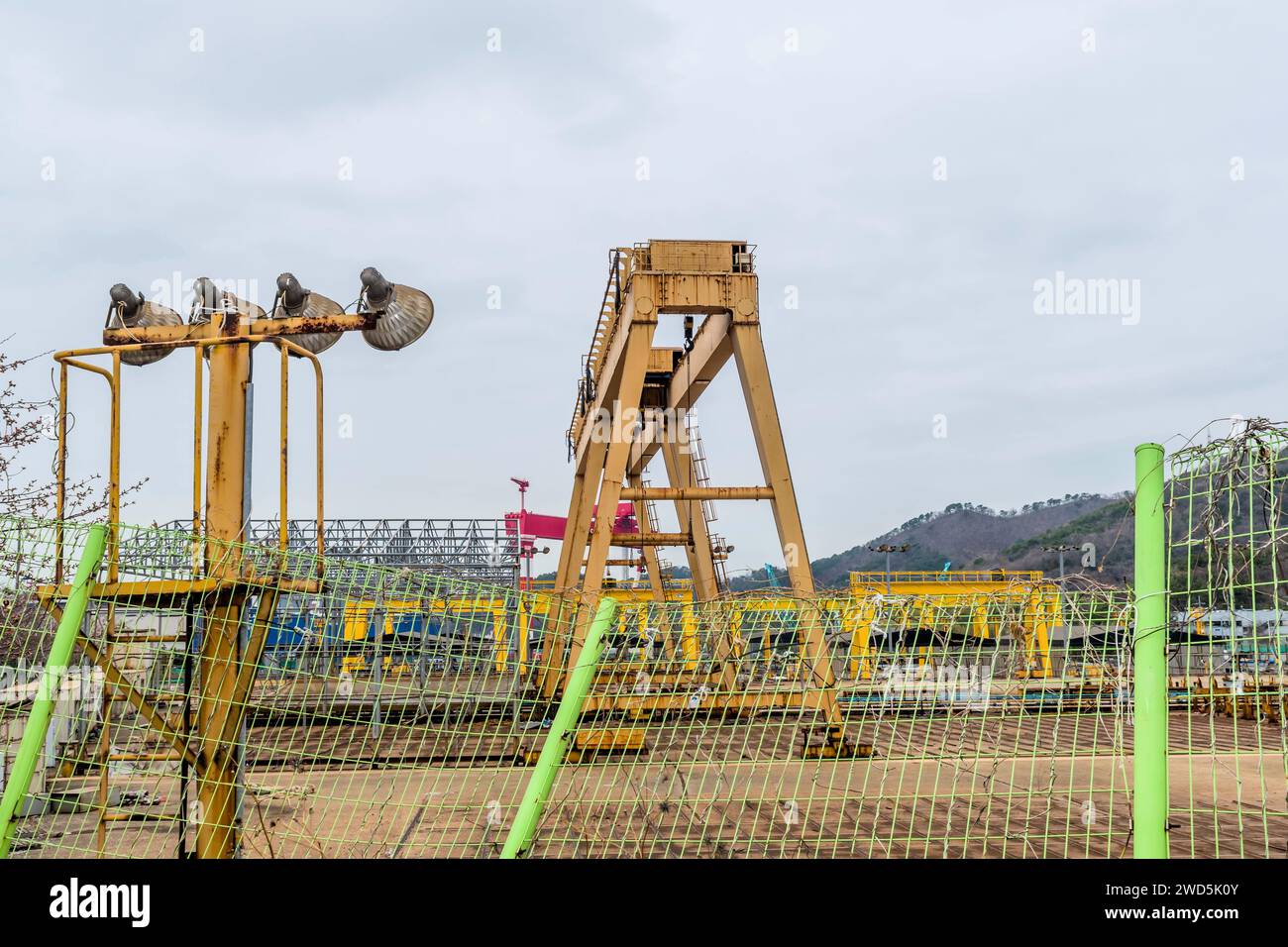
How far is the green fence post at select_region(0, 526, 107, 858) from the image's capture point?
3.98m

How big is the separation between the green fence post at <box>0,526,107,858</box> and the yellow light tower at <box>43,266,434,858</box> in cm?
32

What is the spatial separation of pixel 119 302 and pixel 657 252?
959cm

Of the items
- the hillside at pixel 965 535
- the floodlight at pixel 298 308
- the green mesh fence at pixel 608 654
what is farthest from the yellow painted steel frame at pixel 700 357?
the hillside at pixel 965 535

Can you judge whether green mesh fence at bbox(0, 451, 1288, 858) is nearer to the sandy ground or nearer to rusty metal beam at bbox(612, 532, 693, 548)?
the sandy ground

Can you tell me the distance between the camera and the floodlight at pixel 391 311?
244 inches

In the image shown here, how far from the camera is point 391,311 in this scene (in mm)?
6258

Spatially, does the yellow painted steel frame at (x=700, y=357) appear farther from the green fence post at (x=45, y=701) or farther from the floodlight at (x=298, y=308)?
the green fence post at (x=45, y=701)

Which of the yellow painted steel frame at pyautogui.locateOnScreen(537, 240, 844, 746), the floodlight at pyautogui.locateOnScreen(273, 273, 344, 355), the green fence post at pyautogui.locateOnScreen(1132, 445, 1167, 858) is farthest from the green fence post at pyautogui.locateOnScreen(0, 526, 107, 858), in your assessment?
the yellow painted steel frame at pyautogui.locateOnScreen(537, 240, 844, 746)

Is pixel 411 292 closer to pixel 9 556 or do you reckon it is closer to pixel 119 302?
pixel 119 302
